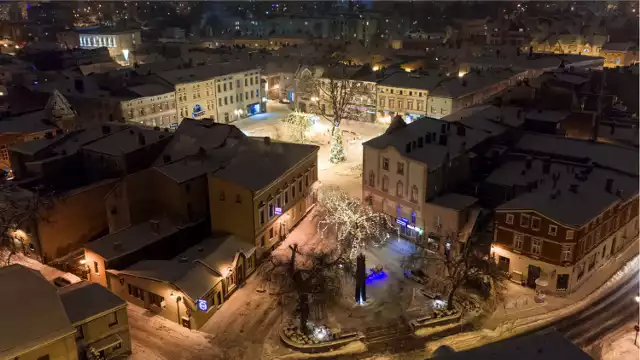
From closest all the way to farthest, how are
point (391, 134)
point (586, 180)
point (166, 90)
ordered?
point (586, 180), point (391, 134), point (166, 90)

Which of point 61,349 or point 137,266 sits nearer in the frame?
point 61,349

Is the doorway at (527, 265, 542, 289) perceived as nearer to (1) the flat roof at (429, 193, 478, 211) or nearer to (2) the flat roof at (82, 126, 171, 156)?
(1) the flat roof at (429, 193, 478, 211)

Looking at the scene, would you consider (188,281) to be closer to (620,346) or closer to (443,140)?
(443,140)

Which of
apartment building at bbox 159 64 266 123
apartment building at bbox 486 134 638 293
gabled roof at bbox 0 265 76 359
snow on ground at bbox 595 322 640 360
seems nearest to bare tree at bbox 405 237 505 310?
apartment building at bbox 486 134 638 293

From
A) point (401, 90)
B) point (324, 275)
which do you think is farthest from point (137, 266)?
point (401, 90)

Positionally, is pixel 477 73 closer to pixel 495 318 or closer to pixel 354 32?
pixel 495 318
